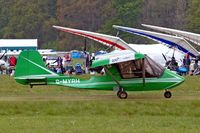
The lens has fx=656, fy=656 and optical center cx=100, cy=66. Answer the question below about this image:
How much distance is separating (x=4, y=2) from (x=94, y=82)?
288ft

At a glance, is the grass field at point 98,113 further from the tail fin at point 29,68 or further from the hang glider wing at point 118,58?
the hang glider wing at point 118,58

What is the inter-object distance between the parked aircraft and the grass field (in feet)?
1.41

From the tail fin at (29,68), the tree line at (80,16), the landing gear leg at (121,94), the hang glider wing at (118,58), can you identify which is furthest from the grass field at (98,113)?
the tree line at (80,16)

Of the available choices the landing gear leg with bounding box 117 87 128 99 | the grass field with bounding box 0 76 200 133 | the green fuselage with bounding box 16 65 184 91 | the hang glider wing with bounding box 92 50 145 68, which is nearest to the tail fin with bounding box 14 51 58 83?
the green fuselage with bounding box 16 65 184 91

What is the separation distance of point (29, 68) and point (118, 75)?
320 cm

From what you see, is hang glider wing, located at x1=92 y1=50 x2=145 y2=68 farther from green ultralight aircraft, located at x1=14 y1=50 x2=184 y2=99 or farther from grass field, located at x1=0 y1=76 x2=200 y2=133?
grass field, located at x1=0 y1=76 x2=200 y2=133

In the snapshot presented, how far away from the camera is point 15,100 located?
22.2 m

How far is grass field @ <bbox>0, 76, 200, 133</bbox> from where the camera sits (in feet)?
54.1

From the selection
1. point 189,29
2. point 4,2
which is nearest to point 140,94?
point 189,29

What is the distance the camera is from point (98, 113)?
20.5 meters

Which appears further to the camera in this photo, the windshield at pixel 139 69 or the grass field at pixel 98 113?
the windshield at pixel 139 69

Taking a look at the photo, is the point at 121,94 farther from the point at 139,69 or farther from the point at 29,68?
the point at 29,68

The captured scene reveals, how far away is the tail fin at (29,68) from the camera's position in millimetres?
23516

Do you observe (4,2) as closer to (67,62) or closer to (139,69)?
(67,62)
